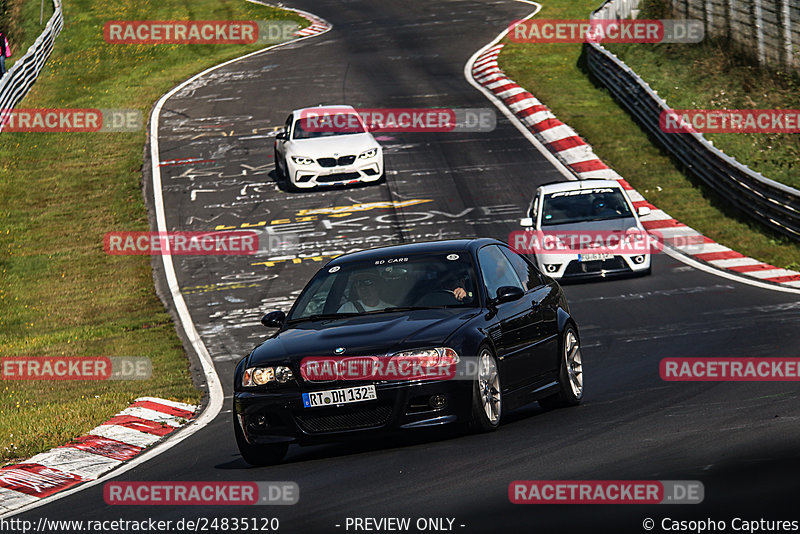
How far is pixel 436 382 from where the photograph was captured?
912 centimetres

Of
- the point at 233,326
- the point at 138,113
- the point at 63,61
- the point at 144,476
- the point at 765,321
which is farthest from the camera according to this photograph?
the point at 63,61

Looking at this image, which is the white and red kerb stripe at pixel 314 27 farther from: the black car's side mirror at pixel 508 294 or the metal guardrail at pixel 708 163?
the black car's side mirror at pixel 508 294

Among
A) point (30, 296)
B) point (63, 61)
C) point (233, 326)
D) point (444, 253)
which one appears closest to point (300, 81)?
point (63, 61)

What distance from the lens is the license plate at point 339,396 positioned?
907cm

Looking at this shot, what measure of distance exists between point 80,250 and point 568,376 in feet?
51.3

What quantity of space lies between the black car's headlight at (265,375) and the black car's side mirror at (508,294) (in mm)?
1762

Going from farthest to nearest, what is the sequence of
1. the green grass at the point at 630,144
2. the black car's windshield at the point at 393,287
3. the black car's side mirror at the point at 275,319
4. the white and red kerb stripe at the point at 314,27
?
1. the white and red kerb stripe at the point at 314,27
2. the green grass at the point at 630,144
3. the black car's side mirror at the point at 275,319
4. the black car's windshield at the point at 393,287

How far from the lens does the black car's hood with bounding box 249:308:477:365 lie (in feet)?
30.2

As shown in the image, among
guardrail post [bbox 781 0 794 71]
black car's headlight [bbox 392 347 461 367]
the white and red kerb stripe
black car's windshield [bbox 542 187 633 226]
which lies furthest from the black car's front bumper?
the white and red kerb stripe

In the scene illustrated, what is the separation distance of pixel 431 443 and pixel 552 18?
3765 cm

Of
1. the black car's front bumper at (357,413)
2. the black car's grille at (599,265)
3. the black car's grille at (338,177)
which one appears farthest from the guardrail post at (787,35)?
the black car's front bumper at (357,413)

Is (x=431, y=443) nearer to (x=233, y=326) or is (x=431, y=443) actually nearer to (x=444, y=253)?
(x=444, y=253)

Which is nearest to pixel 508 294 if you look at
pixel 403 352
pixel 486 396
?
pixel 486 396

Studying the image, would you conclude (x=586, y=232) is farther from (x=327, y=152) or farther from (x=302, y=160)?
(x=302, y=160)
